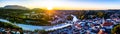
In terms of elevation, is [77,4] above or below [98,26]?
above

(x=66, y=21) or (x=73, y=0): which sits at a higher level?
(x=73, y=0)

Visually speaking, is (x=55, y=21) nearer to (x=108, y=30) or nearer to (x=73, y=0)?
(x=73, y=0)

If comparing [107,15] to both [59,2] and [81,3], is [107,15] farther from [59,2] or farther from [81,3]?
[59,2]

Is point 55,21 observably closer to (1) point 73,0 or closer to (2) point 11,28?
(1) point 73,0

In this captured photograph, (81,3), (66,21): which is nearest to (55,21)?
(66,21)

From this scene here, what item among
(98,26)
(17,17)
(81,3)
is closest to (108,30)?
(98,26)

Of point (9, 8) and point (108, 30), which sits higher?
point (9, 8)

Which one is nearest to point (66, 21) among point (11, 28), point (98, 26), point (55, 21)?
point (55, 21)
